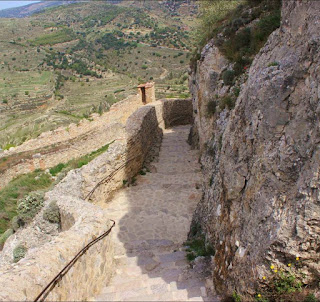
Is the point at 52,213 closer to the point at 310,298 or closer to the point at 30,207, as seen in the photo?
the point at 30,207

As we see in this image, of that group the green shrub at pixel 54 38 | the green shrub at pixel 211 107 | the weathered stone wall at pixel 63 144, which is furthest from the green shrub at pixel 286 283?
the green shrub at pixel 54 38

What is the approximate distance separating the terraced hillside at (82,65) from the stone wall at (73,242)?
52.9 ft

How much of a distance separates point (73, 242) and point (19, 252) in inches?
160

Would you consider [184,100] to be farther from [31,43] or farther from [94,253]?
[31,43]

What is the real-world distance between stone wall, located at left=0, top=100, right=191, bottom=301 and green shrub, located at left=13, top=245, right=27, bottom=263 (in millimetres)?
149

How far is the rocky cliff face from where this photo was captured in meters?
3.61

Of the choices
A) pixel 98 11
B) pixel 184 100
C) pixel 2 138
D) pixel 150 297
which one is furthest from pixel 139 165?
pixel 98 11

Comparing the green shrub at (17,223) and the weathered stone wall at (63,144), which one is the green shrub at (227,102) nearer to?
the green shrub at (17,223)

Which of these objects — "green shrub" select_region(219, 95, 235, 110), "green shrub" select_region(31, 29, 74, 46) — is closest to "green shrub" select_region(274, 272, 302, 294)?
"green shrub" select_region(219, 95, 235, 110)

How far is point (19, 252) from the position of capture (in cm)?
795

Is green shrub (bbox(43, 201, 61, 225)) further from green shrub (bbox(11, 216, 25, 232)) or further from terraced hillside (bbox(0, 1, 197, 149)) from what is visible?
terraced hillside (bbox(0, 1, 197, 149))

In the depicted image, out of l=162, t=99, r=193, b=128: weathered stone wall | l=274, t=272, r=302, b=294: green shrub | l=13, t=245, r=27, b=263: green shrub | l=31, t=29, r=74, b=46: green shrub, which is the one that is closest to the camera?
l=274, t=272, r=302, b=294: green shrub

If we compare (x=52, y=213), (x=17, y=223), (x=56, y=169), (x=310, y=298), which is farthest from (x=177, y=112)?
(x=310, y=298)

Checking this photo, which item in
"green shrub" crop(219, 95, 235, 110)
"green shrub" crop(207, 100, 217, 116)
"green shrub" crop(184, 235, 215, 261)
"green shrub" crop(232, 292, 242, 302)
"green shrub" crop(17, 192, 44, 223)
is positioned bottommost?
"green shrub" crop(184, 235, 215, 261)
